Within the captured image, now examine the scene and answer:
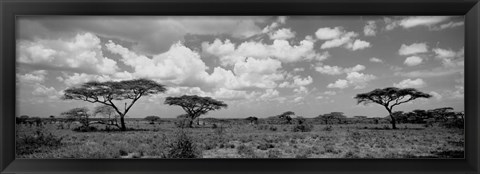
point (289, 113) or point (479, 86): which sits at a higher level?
point (479, 86)

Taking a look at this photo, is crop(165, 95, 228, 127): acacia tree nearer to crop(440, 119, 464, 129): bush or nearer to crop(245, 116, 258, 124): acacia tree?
crop(245, 116, 258, 124): acacia tree

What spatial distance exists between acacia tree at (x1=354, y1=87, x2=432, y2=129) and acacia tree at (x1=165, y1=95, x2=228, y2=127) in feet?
3.59

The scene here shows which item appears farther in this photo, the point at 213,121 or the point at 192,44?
the point at 213,121

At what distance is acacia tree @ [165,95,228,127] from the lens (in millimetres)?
2480

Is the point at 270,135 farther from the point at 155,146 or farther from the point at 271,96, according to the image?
the point at 155,146

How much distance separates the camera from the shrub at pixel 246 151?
7.68ft

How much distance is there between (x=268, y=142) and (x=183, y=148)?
0.63m

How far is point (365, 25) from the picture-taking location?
231cm

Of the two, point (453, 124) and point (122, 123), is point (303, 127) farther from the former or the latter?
point (122, 123)

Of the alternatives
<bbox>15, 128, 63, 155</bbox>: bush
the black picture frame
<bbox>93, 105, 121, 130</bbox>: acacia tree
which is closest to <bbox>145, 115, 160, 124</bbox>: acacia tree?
<bbox>93, 105, 121, 130</bbox>: acacia tree
